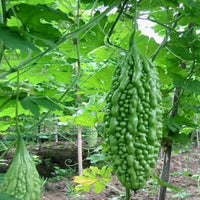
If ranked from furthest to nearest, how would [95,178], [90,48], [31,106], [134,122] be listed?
[95,178], [90,48], [31,106], [134,122]

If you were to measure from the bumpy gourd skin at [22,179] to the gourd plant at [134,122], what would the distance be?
227 mm

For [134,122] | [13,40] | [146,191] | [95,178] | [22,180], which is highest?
[13,40]

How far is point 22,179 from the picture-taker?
1083 millimetres

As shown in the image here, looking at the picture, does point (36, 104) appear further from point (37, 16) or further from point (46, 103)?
point (37, 16)

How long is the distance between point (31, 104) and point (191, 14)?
2.39 feet

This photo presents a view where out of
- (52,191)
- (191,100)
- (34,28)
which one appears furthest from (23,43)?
(52,191)

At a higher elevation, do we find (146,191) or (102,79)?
(102,79)

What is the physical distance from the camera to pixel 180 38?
5.44 feet

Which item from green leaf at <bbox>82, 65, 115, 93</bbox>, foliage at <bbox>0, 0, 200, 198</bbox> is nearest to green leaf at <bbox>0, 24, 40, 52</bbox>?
foliage at <bbox>0, 0, 200, 198</bbox>

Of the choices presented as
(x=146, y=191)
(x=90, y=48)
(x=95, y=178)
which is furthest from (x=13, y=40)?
(x=146, y=191)

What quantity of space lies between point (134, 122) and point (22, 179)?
339mm

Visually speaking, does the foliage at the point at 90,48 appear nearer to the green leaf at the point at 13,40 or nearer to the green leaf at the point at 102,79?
the green leaf at the point at 102,79

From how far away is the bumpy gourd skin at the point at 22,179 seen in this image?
1.07 meters

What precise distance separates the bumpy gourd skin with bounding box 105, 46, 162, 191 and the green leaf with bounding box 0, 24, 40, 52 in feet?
0.99
